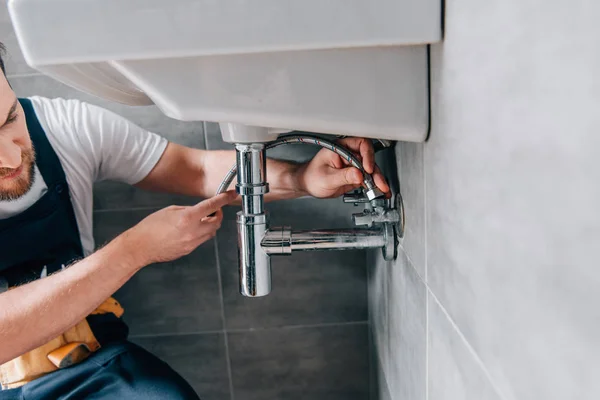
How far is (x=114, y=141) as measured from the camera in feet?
3.37

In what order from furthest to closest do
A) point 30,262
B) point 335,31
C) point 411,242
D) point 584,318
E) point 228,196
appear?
point 30,262 → point 228,196 → point 411,242 → point 335,31 → point 584,318

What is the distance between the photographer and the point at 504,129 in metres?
0.34

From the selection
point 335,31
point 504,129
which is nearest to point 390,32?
point 335,31

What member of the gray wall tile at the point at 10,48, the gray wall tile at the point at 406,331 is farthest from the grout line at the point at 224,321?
the gray wall tile at the point at 10,48

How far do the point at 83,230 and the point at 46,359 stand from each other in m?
0.27

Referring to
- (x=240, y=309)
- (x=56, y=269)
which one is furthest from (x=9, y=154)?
(x=240, y=309)

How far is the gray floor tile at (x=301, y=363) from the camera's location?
1.22m

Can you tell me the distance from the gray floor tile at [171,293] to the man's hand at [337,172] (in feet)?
1.33

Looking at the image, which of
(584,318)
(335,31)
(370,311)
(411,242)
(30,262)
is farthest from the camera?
(370,311)

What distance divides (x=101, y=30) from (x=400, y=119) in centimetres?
30

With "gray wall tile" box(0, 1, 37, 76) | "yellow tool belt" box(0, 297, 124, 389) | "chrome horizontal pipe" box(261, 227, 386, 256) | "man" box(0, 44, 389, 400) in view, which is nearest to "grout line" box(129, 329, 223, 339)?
"man" box(0, 44, 389, 400)

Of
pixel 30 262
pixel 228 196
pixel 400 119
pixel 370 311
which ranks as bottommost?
pixel 370 311

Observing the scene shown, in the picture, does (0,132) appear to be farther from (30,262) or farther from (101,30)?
(101,30)

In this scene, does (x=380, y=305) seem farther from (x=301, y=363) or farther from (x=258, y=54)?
(x=258, y=54)
